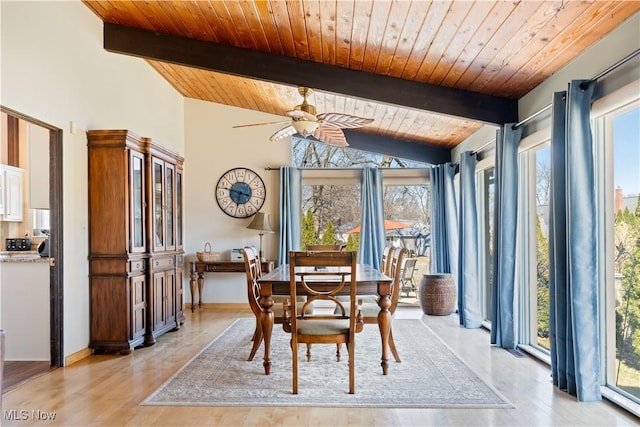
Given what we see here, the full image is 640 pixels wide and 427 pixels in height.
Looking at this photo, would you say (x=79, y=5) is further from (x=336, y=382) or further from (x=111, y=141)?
(x=336, y=382)

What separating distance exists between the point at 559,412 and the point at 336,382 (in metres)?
1.44

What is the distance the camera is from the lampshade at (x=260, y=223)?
6590mm

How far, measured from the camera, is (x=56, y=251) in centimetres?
395

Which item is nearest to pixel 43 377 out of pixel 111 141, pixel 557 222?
pixel 111 141

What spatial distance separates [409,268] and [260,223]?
2299 millimetres

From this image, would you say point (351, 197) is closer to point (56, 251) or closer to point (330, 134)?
point (330, 134)

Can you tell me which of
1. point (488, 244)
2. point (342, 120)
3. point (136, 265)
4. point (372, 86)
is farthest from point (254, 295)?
point (488, 244)

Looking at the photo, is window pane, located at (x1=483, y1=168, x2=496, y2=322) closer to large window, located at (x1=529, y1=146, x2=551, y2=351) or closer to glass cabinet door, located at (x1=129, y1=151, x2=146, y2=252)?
large window, located at (x1=529, y1=146, x2=551, y2=351)

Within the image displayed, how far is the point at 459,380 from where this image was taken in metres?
3.42

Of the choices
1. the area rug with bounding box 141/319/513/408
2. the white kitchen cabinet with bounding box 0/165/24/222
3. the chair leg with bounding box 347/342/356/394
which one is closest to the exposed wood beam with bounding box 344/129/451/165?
the area rug with bounding box 141/319/513/408

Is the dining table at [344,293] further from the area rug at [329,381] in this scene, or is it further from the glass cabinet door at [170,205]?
the glass cabinet door at [170,205]

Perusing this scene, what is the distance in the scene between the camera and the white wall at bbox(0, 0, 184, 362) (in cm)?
344

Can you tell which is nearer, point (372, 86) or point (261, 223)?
point (372, 86)

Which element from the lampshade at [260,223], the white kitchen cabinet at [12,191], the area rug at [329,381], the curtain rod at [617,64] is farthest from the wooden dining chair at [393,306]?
the white kitchen cabinet at [12,191]
